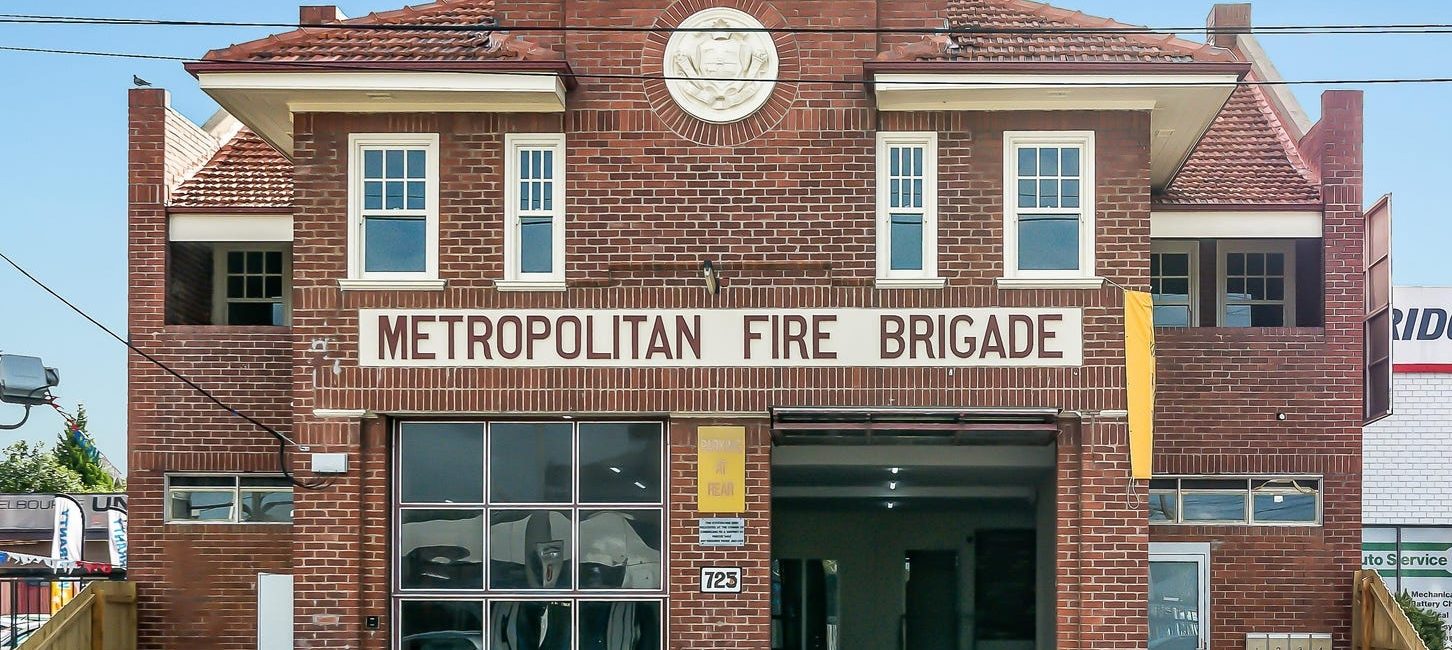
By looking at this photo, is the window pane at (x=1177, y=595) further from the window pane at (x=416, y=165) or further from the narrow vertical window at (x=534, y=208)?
the window pane at (x=416, y=165)

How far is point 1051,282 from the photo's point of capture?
16688 mm

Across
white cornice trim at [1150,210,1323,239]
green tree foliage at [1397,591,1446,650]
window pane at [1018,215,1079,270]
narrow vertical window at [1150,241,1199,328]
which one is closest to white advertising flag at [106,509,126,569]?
narrow vertical window at [1150,241,1199,328]

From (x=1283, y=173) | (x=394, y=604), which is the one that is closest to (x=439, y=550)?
(x=394, y=604)

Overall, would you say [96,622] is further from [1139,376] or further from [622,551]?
[1139,376]

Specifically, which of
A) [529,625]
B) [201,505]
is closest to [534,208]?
[529,625]

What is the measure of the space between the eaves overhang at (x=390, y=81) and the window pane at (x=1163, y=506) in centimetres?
872

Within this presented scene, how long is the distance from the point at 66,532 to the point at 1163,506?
25869 mm

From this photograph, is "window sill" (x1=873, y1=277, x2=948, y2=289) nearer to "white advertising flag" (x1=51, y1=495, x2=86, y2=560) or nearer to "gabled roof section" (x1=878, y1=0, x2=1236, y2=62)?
"gabled roof section" (x1=878, y1=0, x2=1236, y2=62)

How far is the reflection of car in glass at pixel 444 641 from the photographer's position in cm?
1716

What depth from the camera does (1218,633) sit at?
19.2m

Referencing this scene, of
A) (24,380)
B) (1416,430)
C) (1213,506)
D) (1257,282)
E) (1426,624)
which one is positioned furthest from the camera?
(1416,430)

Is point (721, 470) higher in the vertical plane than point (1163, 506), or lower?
higher

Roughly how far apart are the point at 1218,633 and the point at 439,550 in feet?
30.5

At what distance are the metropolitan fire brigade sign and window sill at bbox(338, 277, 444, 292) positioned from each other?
0.24 metres
